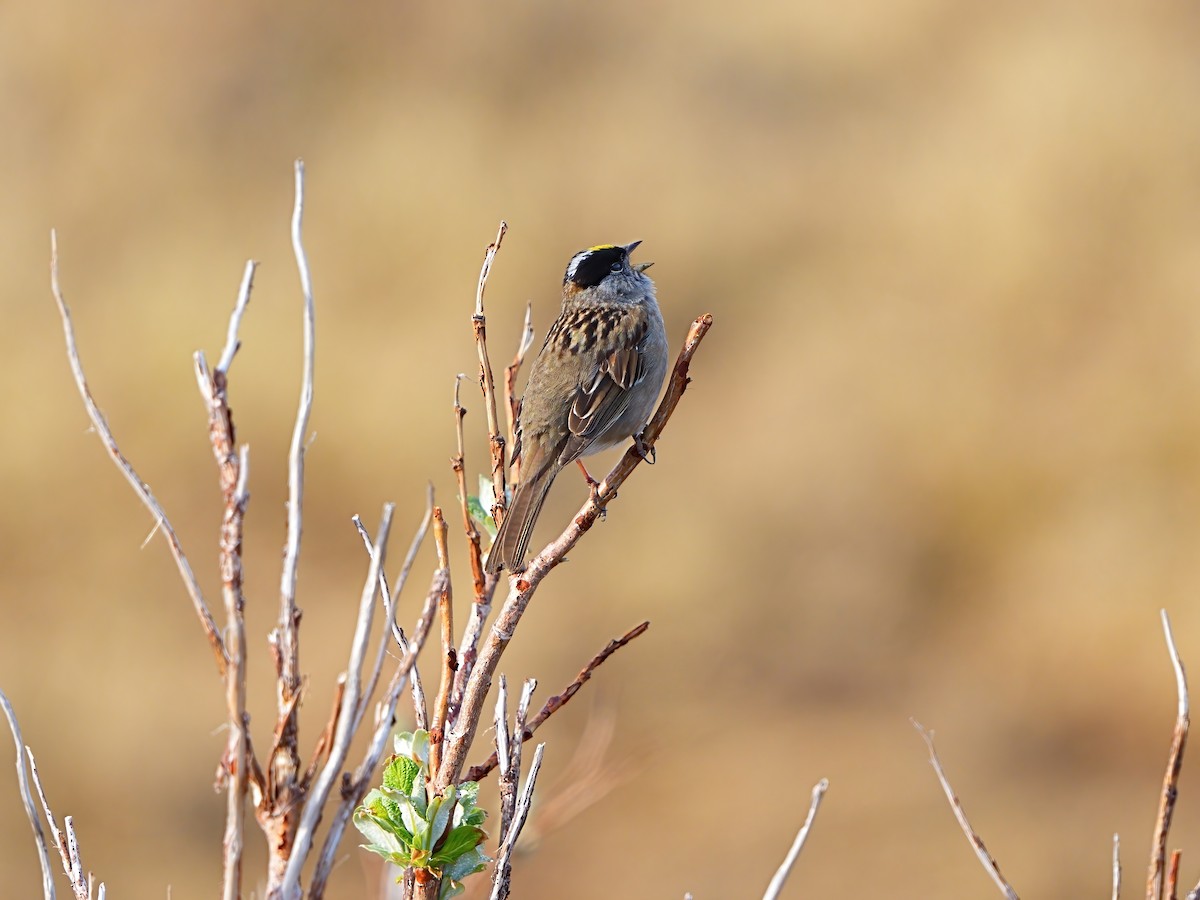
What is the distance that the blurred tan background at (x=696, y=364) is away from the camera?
11.5m

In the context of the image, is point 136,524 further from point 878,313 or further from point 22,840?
point 878,313

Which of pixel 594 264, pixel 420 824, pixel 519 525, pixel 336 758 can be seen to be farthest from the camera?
pixel 594 264

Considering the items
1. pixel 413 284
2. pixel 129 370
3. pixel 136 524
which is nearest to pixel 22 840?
pixel 136 524

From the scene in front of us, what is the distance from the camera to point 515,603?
2.44m

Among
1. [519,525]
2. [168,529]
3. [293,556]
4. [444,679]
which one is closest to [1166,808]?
[444,679]

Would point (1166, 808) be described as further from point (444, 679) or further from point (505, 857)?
point (444, 679)

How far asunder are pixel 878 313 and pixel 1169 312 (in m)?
2.84

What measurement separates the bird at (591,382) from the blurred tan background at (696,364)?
5934mm

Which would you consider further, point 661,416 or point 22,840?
point 22,840

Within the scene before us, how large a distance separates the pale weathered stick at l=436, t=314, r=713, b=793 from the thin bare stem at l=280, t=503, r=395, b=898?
58 centimetres

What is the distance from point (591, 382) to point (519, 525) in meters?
1.33

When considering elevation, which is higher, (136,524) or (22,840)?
(136,524)

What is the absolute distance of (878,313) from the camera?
13.0 m

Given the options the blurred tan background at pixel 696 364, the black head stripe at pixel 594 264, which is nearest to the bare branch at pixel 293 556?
the black head stripe at pixel 594 264
